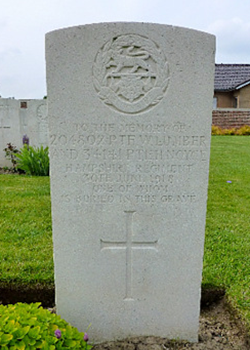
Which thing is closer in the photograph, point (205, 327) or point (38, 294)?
point (205, 327)

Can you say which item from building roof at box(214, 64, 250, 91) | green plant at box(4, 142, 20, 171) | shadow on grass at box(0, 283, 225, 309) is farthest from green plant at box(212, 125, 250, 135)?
shadow on grass at box(0, 283, 225, 309)

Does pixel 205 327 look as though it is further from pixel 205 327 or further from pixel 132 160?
pixel 132 160

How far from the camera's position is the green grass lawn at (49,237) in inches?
130

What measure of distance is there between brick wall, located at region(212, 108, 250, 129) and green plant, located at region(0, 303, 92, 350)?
→ 21143 mm

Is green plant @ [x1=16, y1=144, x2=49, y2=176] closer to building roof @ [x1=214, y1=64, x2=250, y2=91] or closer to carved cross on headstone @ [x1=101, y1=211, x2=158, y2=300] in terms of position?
carved cross on headstone @ [x1=101, y1=211, x2=158, y2=300]

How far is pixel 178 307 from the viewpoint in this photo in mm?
2709

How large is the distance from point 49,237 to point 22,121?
527 centimetres

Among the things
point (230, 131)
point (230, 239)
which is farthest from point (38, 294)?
point (230, 131)

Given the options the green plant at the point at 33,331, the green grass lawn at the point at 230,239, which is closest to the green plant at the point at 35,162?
the green grass lawn at the point at 230,239

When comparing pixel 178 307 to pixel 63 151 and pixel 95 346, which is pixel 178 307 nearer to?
pixel 95 346

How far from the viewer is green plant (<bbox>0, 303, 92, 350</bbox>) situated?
195 cm

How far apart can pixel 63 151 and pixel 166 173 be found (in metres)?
0.74

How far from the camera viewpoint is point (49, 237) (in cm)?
421

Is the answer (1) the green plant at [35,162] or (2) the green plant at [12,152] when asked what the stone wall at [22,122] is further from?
(1) the green plant at [35,162]
